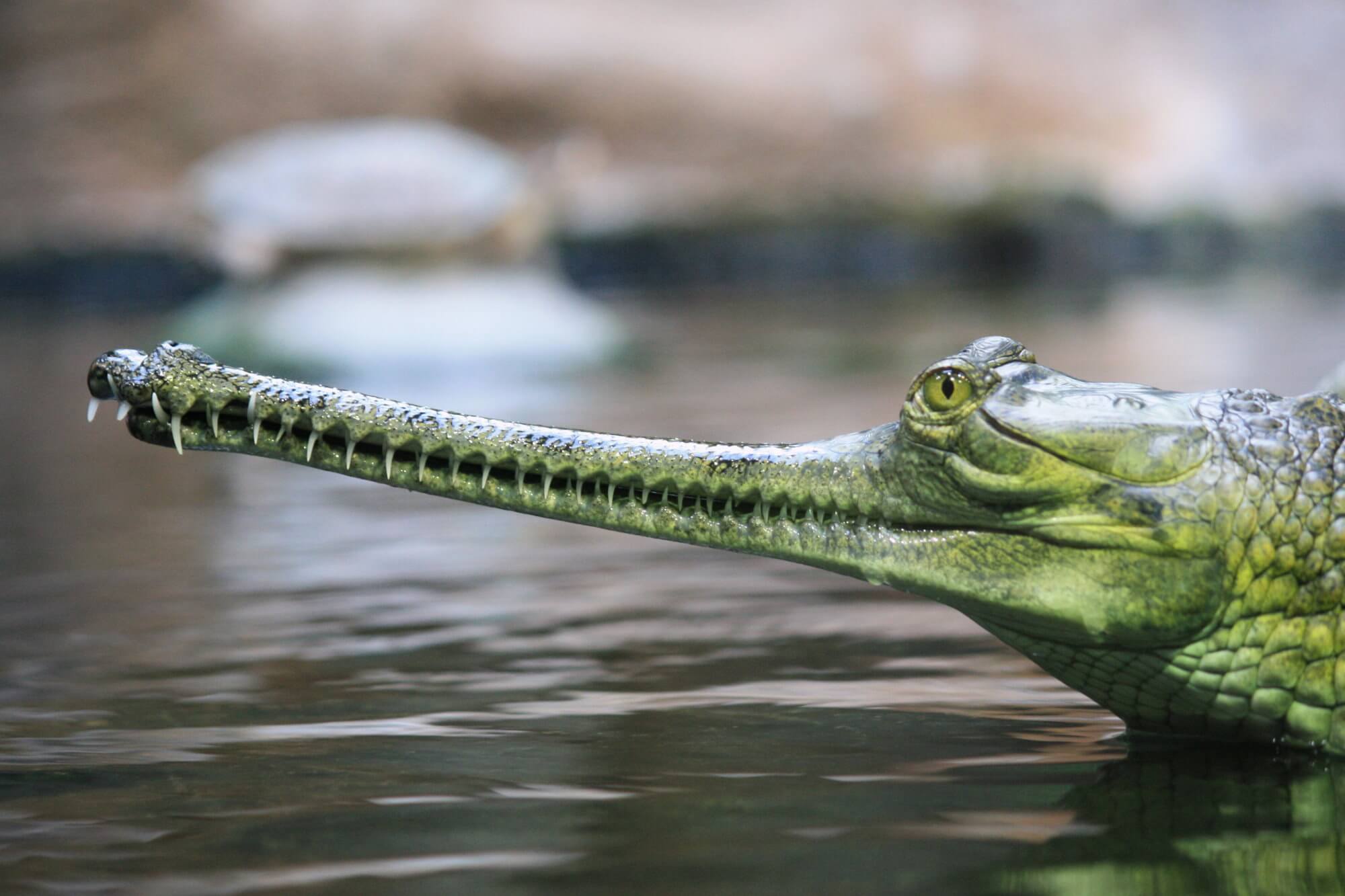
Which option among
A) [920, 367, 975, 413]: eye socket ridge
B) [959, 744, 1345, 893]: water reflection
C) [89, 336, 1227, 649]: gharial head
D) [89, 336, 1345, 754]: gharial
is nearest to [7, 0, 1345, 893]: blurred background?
[959, 744, 1345, 893]: water reflection

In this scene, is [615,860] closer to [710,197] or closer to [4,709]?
[4,709]

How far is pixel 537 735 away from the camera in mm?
3250

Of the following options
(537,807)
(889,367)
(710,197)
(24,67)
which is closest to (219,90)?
(24,67)

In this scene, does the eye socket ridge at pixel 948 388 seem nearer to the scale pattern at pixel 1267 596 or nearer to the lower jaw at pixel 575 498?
the lower jaw at pixel 575 498

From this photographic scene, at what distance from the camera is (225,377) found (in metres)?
2.98

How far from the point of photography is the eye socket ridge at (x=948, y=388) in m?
2.94

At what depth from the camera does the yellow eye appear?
9.65 feet

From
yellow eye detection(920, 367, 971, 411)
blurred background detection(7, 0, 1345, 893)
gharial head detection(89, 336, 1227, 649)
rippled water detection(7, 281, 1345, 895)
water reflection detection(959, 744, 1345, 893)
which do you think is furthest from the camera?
yellow eye detection(920, 367, 971, 411)

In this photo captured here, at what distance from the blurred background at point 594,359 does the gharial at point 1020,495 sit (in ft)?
0.62

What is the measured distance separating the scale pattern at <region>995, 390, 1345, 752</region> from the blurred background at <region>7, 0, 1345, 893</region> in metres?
0.11

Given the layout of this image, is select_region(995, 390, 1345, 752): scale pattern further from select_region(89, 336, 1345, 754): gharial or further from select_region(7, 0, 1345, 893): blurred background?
select_region(7, 0, 1345, 893): blurred background

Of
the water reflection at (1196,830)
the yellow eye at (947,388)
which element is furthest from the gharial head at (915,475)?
the water reflection at (1196,830)

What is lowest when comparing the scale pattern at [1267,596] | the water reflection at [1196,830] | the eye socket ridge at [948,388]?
the water reflection at [1196,830]

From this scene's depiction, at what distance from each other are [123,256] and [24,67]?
5324 millimetres
